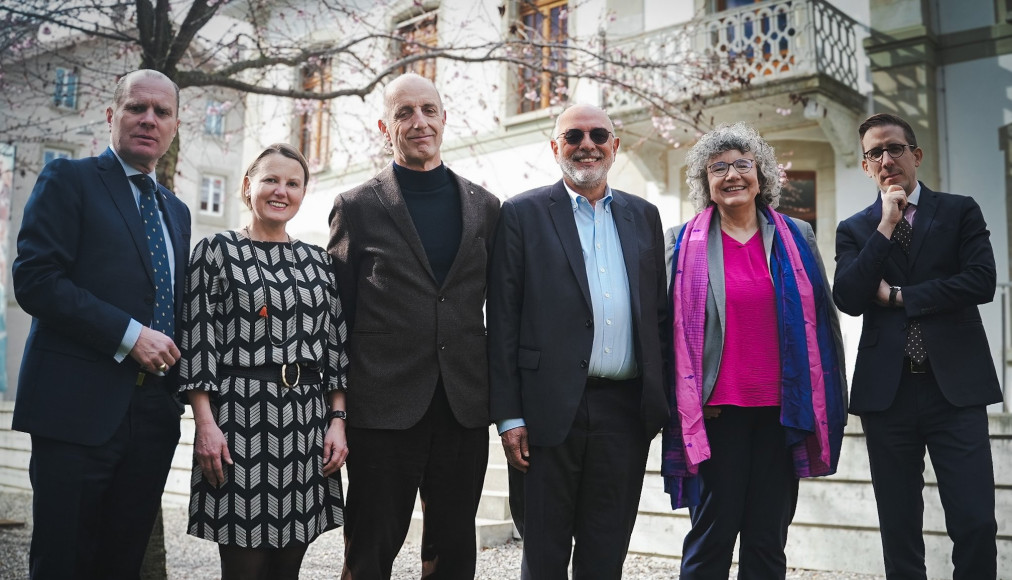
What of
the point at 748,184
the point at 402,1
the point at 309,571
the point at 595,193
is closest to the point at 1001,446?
the point at 748,184

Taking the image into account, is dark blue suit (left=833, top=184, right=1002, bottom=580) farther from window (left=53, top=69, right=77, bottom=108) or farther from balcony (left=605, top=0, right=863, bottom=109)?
balcony (left=605, top=0, right=863, bottom=109)

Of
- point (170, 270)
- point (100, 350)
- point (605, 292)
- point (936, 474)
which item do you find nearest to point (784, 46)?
point (936, 474)

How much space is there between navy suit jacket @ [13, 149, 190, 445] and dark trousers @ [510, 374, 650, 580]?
4.66 ft

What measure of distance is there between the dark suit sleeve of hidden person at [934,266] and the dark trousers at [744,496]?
2.10 ft

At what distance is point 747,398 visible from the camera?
315 cm

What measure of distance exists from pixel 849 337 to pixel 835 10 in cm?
366

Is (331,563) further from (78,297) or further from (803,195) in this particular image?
(803,195)

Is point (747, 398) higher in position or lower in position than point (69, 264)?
lower

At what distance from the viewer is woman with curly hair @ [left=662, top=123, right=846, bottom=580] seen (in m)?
3.14

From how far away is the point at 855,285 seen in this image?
334 cm

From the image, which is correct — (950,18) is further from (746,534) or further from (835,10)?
(746,534)

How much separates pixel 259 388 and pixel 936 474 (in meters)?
2.47

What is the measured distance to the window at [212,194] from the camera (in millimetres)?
28797

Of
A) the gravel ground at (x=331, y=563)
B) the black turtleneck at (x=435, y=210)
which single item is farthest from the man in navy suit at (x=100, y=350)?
the gravel ground at (x=331, y=563)
